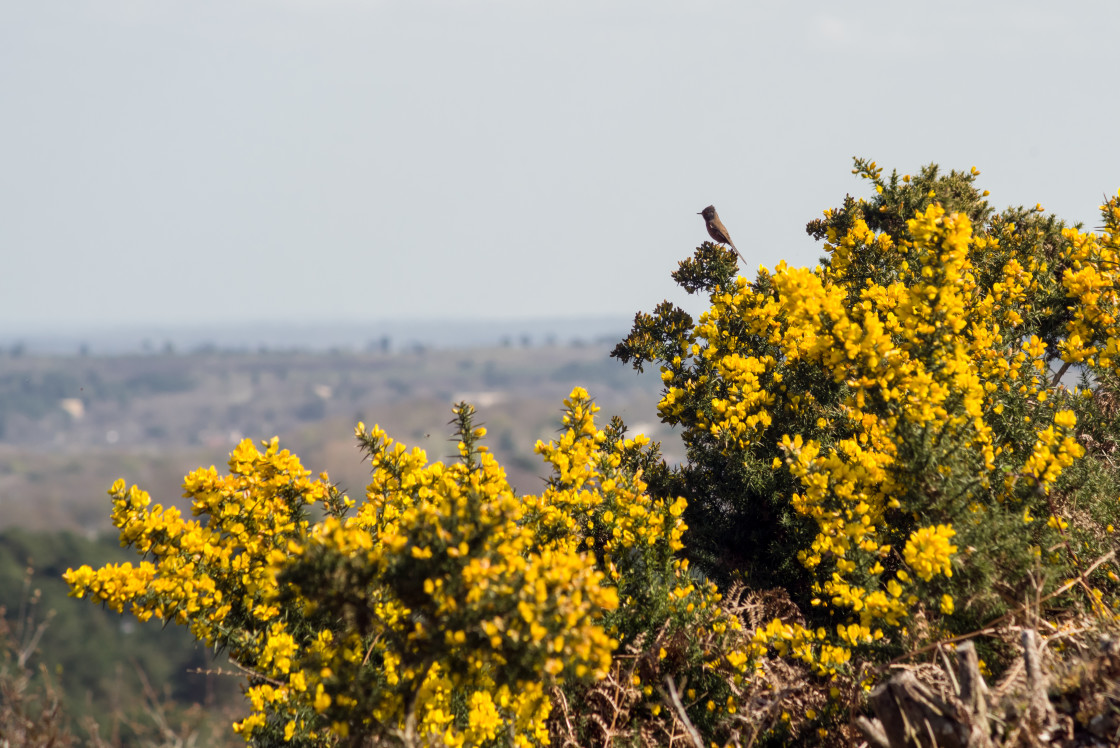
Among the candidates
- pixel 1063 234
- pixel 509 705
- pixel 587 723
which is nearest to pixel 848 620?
pixel 587 723

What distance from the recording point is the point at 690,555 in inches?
254

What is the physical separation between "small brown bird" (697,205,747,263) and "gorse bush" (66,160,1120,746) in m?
1.30

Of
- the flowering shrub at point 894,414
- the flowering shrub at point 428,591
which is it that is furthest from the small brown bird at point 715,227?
the flowering shrub at point 428,591

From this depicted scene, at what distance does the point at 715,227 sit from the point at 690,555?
3083 mm

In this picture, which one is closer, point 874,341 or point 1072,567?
point 874,341

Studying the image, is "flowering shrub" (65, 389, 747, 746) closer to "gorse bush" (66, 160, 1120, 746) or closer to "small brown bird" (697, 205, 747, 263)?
"gorse bush" (66, 160, 1120, 746)

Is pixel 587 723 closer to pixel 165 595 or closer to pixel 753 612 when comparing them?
pixel 753 612

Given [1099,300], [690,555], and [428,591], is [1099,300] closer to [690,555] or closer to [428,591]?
[690,555]

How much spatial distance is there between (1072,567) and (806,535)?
5.37 ft

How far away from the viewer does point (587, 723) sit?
4.88m

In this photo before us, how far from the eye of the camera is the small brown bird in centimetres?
747

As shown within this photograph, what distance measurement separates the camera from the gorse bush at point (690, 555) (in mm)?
3482

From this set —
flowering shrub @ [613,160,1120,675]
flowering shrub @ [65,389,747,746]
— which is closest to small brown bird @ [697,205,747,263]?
flowering shrub @ [613,160,1120,675]

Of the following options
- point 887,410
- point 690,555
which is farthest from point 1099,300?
point 690,555
